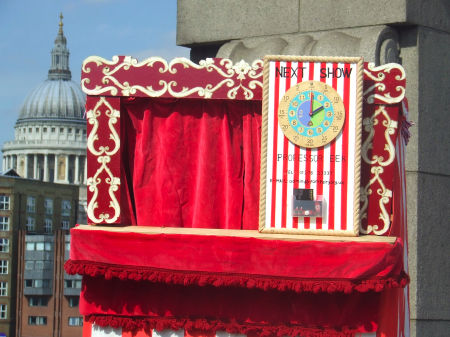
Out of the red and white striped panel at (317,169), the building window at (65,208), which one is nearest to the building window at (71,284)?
the building window at (65,208)

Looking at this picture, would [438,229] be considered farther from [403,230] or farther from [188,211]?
[188,211]

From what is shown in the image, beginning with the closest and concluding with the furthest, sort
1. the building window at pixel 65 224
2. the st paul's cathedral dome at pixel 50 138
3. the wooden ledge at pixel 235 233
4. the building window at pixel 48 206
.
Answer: the wooden ledge at pixel 235 233 < the building window at pixel 48 206 < the building window at pixel 65 224 < the st paul's cathedral dome at pixel 50 138

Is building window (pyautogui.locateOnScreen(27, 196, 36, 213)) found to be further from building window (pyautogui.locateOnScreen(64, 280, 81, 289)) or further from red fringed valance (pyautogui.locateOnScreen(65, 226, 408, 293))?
red fringed valance (pyautogui.locateOnScreen(65, 226, 408, 293))

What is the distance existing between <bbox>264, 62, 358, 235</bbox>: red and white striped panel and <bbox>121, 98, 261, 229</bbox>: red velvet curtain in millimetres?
310

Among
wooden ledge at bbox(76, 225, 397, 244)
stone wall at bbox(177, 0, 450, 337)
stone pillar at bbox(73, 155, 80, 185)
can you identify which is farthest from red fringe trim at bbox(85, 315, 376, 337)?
stone pillar at bbox(73, 155, 80, 185)

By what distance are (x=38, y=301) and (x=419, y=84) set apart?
92857 millimetres

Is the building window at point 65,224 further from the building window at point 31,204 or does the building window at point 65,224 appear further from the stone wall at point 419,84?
the stone wall at point 419,84

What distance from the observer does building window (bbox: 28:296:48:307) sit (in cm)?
9700

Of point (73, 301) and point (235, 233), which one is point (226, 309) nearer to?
point (235, 233)

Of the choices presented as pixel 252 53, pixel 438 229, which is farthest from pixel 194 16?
pixel 438 229

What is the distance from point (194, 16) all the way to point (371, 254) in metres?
3.88

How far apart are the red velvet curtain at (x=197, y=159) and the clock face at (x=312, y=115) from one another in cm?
35

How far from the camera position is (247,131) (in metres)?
5.19

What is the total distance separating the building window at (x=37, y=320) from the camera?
96.6 m
